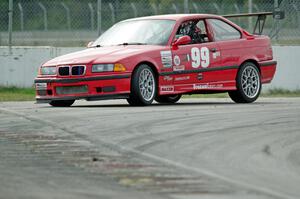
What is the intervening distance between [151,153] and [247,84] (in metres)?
7.94

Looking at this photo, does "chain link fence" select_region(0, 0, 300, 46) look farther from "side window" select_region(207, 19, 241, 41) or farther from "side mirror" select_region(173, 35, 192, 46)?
"side mirror" select_region(173, 35, 192, 46)

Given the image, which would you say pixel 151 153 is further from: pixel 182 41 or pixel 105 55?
pixel 182 41

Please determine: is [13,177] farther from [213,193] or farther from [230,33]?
[230,33]

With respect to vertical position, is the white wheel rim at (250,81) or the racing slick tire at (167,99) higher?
the white wheel rim at (250,81)

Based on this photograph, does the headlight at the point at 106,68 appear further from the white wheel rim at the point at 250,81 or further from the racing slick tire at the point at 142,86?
the white wheel rim at the point at 250,81

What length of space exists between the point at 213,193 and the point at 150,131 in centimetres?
436

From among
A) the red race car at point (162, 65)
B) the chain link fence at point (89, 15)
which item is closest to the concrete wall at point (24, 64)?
the chain link fence at point (89, 15)

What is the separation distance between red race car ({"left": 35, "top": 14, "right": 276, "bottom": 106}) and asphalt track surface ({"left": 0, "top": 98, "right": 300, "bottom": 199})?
100 centimetres

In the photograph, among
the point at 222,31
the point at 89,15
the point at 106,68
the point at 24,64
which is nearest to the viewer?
the point at 106,68

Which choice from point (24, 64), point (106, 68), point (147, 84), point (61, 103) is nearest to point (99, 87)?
point (106, 68)

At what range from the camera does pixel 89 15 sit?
22891 mm

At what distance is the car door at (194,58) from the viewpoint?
16.5 meters

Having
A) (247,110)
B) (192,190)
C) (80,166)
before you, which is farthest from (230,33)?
(192,190)

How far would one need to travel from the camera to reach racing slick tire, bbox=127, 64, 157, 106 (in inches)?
619
